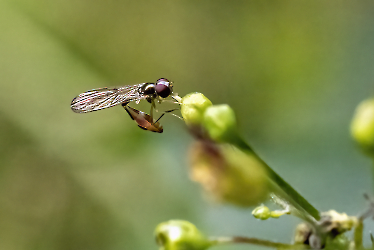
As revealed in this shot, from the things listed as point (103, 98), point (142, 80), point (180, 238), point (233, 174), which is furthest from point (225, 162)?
point (142, 80)

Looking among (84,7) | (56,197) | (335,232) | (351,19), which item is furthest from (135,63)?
(335,232)

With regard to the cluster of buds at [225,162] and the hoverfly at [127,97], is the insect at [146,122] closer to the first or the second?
the hoverfly at [127,97]

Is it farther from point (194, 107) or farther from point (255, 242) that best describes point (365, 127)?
point (194, 107)

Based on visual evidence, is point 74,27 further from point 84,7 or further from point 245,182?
point 245,182

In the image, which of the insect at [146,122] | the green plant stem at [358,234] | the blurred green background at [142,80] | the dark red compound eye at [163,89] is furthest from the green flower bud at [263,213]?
the blurred green background at [142,80]

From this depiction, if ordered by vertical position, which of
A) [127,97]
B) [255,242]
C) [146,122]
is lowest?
[255,242]

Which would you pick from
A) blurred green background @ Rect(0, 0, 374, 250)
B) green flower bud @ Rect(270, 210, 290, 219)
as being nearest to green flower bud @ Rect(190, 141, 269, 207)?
green flower bud @ Rect(270, 210, 290, 219)
